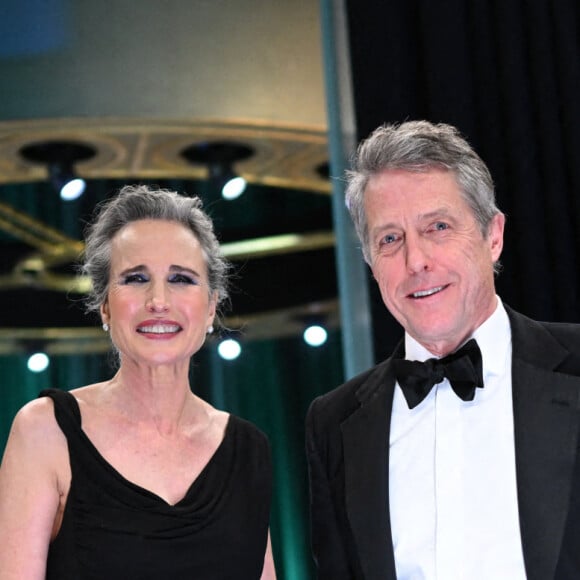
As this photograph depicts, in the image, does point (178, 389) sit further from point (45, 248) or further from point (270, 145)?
point (45, 248)

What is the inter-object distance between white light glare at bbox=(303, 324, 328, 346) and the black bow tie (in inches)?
275

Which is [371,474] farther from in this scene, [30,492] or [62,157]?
[62,157]

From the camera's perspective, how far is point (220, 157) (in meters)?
5.81

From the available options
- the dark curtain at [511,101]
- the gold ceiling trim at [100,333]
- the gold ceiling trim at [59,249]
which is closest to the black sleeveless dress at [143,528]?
the dark curtain at [511,101]

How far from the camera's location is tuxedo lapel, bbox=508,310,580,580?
189 cm

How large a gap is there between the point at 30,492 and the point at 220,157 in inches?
148

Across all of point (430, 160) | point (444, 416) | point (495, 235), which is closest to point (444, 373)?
point (444, 416)

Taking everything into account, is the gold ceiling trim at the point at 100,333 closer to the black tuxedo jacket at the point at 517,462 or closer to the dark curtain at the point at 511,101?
the dark curtain at the point at 511,101

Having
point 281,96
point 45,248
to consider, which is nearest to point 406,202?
point 281,96

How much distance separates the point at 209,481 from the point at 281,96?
291 centimetres

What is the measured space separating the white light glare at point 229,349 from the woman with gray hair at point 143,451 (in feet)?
21.1

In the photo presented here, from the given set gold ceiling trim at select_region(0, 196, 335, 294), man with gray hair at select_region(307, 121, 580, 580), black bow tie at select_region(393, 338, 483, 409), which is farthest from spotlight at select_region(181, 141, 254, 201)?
black bow tie at select_region(393, 338, 483, 409)

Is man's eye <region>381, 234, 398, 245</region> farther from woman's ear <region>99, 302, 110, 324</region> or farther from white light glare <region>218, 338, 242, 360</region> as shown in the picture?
white light glare <region>218, 338, 242, 360</region>

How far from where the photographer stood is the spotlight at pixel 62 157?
5.46 metres
